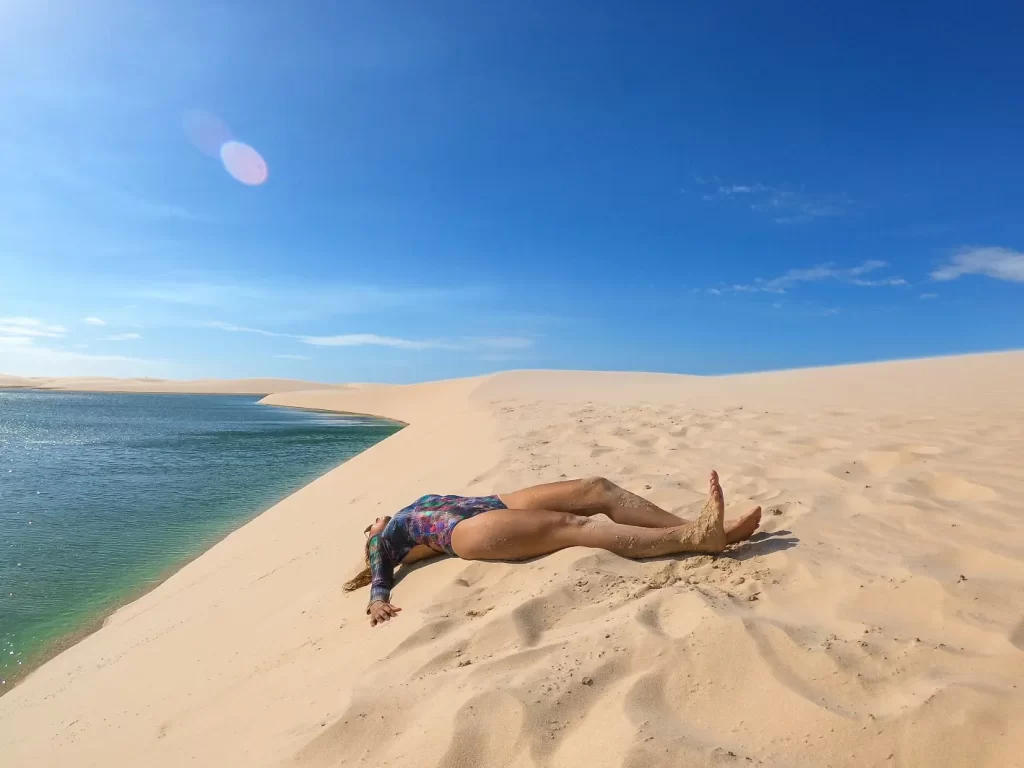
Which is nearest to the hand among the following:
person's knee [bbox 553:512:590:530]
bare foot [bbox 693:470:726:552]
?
person's knee [bbox 553:512:590:530]

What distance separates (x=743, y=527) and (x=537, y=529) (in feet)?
3.67

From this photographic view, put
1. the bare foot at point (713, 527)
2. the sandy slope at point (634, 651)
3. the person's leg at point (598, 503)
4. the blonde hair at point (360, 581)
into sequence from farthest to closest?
the blonde hair at point (360, 581)
the person's leg at point (598, 503)
the bare foot at point (713, 527)
the sandy slope at point (634, 651)

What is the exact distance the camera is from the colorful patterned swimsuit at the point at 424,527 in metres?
3.62

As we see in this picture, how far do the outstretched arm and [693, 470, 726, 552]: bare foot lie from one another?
1.61 meters

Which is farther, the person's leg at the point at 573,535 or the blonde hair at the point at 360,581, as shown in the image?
the blonde hair at the point at 360,581

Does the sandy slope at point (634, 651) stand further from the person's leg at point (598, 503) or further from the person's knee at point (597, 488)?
the person's knee at point (597, 488)

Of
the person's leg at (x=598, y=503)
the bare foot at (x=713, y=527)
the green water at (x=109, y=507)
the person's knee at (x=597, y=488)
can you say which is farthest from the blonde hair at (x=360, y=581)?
the green water at (x=109, y=507)

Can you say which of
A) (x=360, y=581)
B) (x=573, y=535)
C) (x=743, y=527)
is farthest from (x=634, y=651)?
(x=360, y=581)

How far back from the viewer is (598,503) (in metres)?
3.63

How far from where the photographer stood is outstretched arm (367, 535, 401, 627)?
3.09 meters

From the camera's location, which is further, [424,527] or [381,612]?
[424,527]

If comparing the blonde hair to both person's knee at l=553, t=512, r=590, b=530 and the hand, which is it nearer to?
the hand

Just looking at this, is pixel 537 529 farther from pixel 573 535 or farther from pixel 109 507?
pixel 109 507

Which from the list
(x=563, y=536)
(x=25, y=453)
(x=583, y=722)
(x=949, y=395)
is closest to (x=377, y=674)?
(x=583, y=722)
